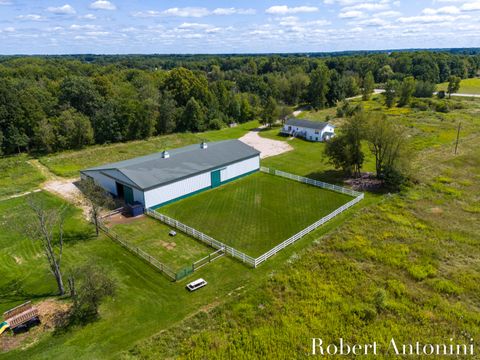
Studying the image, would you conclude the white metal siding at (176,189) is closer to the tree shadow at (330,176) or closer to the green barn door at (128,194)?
the green barn door at (128,194)

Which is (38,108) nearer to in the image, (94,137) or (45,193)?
(94,137)

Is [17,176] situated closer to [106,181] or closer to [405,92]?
[106,181]

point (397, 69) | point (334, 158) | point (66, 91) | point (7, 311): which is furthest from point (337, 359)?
point (397, 69)

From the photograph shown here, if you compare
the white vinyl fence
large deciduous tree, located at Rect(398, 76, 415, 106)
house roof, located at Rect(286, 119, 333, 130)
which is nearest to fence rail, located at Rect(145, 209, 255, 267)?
the white vinyl fence

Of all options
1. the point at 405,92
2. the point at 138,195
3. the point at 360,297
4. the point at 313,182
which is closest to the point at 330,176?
the point at 313,182

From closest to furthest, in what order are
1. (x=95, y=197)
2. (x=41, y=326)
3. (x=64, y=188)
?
(x=41, y=326)
(x=95, y=197)
(x=64, y=188)

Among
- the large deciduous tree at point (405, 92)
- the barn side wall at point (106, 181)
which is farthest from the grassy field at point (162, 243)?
the large deciduous tree at point (405, 92)

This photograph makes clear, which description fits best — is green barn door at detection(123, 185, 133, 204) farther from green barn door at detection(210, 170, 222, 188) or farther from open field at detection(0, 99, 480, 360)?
green barn door at detection(210, 170, 222, 188)
